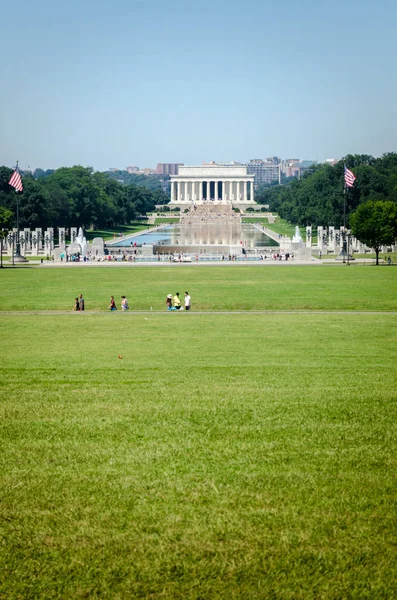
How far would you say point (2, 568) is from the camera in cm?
688

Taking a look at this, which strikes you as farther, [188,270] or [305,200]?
[305,200]

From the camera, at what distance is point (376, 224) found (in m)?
67.4

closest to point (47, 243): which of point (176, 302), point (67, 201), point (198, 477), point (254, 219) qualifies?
point (67, 201)

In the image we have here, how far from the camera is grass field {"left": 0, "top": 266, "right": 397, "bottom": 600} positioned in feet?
22.2

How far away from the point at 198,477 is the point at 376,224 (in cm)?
6151

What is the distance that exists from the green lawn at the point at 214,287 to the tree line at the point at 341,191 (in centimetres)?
4167

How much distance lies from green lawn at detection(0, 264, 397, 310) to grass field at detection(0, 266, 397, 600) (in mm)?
16844

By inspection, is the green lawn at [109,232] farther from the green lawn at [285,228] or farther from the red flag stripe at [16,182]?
the red flag stripe at [16,182]

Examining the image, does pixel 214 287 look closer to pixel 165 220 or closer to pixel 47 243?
→ pixel 47 243

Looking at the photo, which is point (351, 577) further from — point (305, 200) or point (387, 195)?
point (305, 200)

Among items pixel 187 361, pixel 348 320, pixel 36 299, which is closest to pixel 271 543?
pixel 187 361

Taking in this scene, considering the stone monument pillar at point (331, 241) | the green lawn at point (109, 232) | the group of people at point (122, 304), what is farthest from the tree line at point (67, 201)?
the group of people at point (122, 304)

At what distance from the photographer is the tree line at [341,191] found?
10788cm

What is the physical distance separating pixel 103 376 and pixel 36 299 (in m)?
23.4
